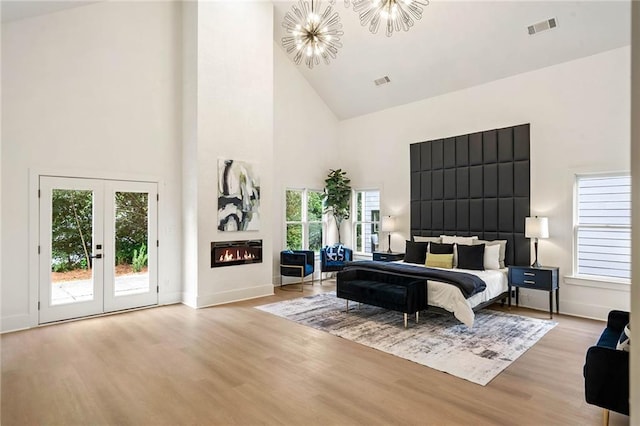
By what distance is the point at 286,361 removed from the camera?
3.73 metres

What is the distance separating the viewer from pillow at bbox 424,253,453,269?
5836 millimetres

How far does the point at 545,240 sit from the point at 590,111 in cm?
198

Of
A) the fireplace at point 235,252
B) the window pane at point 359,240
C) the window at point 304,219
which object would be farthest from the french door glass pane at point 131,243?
the window pane at point 359,240

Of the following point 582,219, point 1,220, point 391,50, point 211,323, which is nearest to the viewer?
point 1,220

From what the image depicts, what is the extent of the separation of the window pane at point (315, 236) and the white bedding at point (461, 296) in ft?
12.7

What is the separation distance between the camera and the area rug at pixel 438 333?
145 inches

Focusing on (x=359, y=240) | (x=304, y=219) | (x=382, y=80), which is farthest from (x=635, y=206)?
(x=359, y=240)

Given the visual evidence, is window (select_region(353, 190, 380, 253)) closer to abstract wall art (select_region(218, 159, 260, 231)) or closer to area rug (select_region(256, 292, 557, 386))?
area rug (select_region(256, 292, 557, 386))

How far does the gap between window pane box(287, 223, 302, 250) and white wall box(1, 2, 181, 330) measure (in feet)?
8.11

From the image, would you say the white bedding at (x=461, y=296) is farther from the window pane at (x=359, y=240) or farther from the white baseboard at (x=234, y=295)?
the window pane at (x=359, y=240)

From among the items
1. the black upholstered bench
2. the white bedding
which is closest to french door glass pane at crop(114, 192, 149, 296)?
the black upholstered bench

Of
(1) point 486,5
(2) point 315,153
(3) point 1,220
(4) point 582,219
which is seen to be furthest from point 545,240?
(3) point 1,220

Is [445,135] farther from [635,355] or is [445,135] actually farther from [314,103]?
[635,355]

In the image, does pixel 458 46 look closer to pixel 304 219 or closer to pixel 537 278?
pixel 537 278
